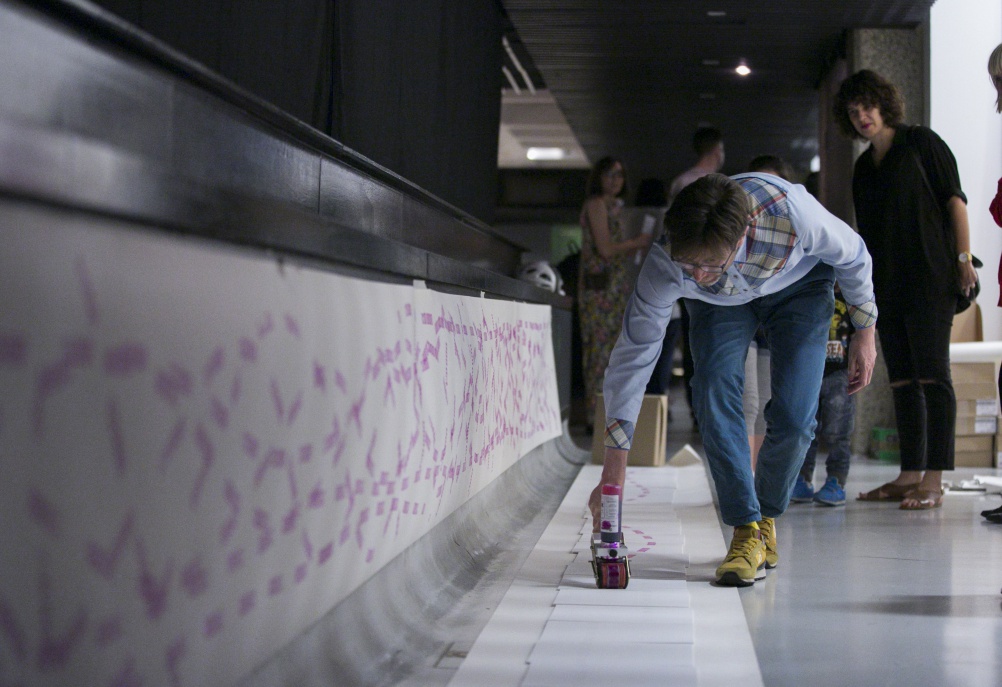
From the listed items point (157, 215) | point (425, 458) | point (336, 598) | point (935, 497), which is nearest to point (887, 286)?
point (935, 497)

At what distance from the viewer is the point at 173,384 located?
1.12m

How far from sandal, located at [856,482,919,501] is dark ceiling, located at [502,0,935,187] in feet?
9.96

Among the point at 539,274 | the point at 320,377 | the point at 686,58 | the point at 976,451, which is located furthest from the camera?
the point at 686,58

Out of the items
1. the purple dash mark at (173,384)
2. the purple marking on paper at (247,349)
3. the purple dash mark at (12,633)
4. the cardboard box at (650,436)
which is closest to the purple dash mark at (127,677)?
the purple dash mark at (12,633)

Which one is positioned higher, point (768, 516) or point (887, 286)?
point (887, 286)

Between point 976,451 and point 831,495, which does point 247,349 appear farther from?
point 976,451

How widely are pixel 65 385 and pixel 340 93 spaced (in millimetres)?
2021

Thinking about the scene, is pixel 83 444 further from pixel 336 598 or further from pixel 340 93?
pixel 340 93

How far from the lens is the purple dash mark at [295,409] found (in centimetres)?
142

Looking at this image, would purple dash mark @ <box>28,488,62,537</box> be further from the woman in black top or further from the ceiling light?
the ceiling light

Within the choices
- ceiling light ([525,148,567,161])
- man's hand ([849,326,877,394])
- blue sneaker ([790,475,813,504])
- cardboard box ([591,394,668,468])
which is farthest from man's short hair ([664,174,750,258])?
ceiling light ([525,148,567,161])

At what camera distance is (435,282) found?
8.36 feet

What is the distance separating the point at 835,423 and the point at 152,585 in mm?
3318

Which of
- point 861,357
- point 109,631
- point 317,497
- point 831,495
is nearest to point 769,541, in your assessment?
point 861,357
